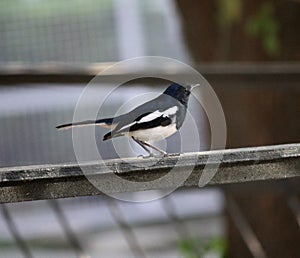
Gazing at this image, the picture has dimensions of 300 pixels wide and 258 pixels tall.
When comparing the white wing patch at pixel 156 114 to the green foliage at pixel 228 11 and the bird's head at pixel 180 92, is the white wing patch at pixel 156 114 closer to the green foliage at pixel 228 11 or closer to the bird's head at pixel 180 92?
the bird's head at pixel 180 92

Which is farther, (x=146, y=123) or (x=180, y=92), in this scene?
(x=180, y=92)

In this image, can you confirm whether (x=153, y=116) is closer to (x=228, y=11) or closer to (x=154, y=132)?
(x=154, y=132)

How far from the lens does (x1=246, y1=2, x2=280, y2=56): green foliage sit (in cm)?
277

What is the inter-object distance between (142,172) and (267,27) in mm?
1845

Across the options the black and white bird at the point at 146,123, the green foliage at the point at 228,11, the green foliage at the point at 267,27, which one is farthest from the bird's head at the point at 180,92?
the green foliage at the point at 228,11

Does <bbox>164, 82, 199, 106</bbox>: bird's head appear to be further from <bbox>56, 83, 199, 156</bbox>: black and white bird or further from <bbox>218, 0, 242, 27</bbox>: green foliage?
<bbox>218, 0, 242, 27</bbox>: green foliage

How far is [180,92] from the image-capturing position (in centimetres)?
119

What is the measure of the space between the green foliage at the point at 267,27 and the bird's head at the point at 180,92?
5.29 feet

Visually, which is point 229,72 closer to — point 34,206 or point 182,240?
point 182,240

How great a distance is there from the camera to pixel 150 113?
3.55 feet

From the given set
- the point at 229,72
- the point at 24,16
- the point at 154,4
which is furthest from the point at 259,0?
the point at 154,4

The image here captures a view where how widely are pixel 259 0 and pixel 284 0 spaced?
13 centimetres

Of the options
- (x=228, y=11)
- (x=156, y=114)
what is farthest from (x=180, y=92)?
(x=228, y=11)

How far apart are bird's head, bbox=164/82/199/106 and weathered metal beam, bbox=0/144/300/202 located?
15 centimetres
